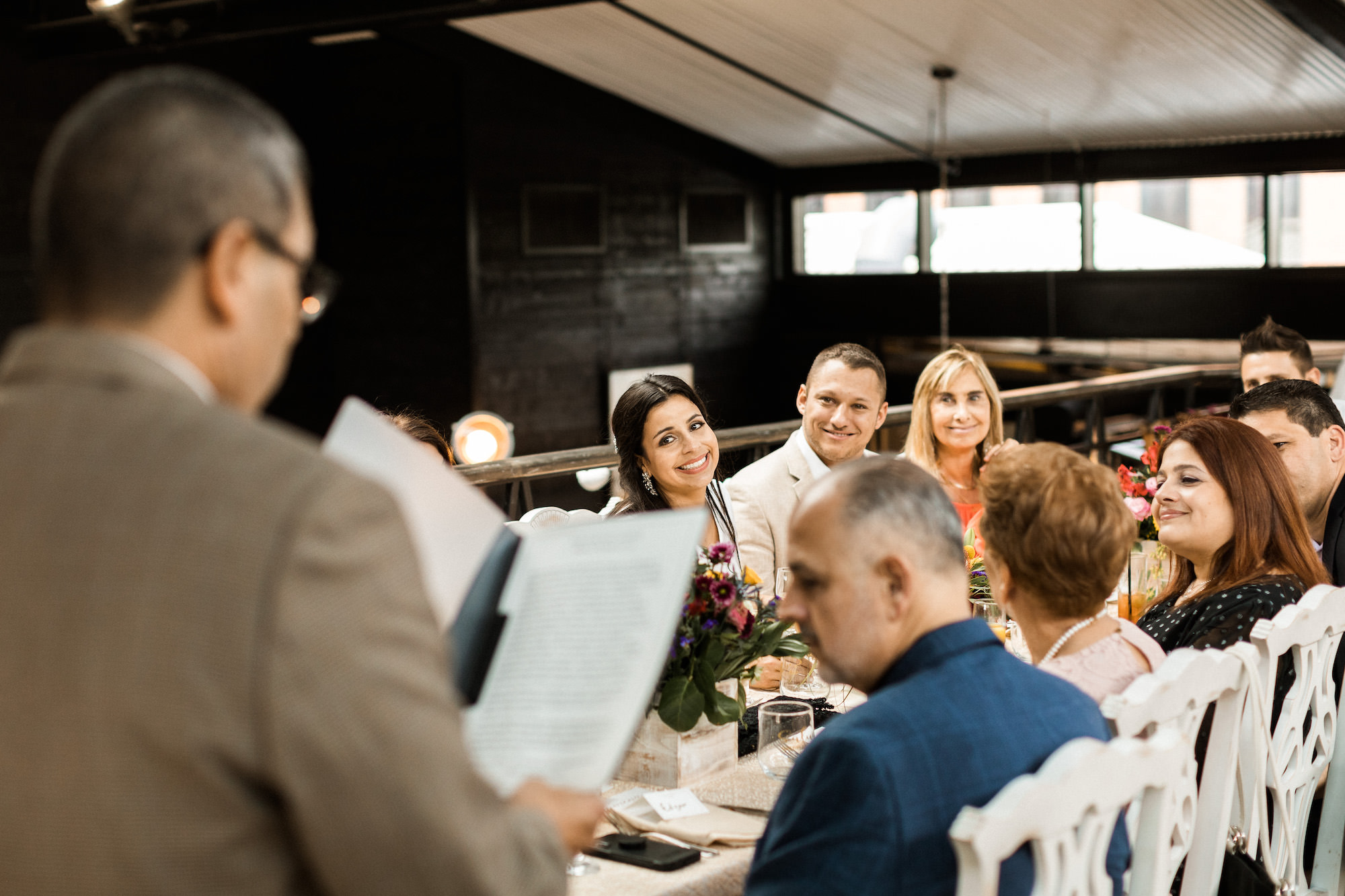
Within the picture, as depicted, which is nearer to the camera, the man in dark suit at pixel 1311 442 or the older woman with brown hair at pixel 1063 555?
the older woman with brown hair at pixel 1063 555

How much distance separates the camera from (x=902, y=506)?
153 cm

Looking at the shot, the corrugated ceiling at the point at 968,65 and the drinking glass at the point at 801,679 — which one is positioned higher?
the corrugated ceiling at the point at 968,65

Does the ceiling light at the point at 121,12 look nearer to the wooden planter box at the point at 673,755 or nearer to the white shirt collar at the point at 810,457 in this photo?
the white shirt collar at the point at 810,457

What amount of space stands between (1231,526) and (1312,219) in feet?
30.9

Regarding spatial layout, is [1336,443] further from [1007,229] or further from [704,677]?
[1007,229]

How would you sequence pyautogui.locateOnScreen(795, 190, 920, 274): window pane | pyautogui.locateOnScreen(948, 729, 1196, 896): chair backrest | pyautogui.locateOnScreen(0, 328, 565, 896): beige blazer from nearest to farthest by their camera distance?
pyautogui.locateOnScreen(0, 328, 565, 896): beige blazer → pyautogui.locateOnScreen(948, 729, 1196, 896): chair backrest → pyautogui.locateOnScreen(795, 190, 920, 274): window pane

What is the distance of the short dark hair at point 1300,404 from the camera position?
318 cm

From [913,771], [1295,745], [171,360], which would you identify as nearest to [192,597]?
[171,360]

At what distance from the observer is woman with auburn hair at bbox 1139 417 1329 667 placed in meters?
2.52

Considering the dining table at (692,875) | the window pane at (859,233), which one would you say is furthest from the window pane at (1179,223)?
the dining table at (692,875)

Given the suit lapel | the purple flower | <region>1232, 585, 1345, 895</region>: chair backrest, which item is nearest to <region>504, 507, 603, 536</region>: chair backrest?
the suit lapel

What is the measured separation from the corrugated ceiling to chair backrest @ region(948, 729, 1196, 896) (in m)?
7.43

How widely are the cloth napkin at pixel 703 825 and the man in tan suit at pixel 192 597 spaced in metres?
0.95

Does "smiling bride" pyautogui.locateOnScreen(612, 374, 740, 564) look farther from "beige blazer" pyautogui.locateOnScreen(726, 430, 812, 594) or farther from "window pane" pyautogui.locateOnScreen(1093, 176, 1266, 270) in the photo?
"window pane" pyautogui.locateOnScreen(1093, 176, 1266, 270)
